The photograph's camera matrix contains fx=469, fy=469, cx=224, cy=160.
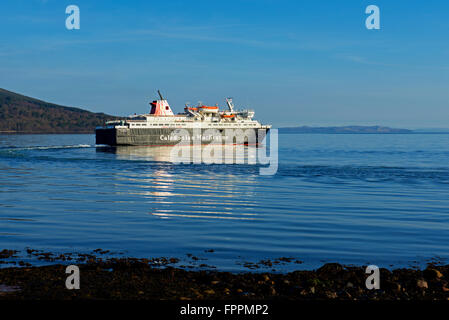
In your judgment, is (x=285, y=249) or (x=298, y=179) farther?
(x=298, y=179)

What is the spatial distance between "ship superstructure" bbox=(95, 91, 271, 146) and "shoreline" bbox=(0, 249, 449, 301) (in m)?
86.0

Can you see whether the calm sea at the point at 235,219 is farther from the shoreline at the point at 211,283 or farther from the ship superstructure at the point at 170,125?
the ship superstructure at the point at 170,125

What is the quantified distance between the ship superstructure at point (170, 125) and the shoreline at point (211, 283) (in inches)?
3387

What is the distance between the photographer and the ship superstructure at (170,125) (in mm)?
96000

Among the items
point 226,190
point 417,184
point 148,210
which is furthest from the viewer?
point 417,184

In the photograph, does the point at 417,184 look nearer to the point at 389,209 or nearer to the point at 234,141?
the point at 389,209

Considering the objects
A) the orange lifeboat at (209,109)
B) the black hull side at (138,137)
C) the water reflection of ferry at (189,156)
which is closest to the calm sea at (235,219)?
the water reflection of ferry at (189,156)

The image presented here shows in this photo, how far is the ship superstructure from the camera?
96000 millimetres

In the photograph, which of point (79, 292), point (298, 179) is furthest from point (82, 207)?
point (298, 179)

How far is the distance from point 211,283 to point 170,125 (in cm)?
9280

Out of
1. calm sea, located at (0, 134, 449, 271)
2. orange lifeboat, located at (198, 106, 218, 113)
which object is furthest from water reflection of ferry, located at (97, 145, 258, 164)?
calm sea, located at (0, 134, 449, 271)
